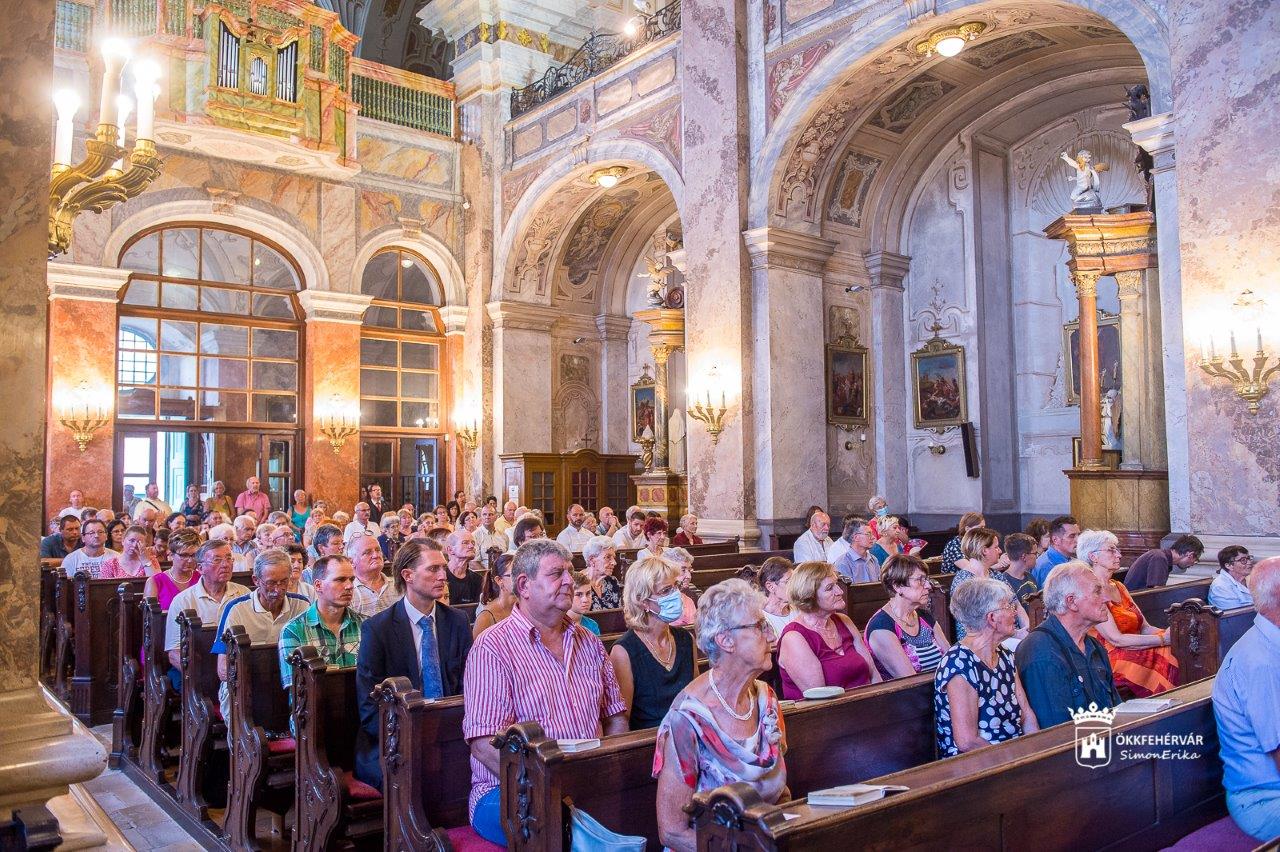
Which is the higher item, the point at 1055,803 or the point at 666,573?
the point at 666,573

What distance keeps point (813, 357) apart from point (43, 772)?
10130 mm

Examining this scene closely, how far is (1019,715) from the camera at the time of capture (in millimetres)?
3254

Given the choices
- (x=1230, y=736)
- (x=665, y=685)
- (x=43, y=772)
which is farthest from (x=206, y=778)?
(x=1230, y=736)

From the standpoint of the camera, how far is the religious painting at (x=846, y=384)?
12.1 m

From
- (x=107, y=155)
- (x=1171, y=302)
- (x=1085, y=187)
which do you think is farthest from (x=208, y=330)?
(x=1171, y=302)

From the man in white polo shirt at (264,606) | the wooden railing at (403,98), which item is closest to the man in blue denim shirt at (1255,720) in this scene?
the man in white polo shirt at (264,606)

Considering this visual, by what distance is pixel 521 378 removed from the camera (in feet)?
50.9

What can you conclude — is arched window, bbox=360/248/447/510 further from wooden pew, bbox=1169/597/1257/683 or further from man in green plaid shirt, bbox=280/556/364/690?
wooden pew, bbox=1169/597/1257/683

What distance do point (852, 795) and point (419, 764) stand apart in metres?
1.61

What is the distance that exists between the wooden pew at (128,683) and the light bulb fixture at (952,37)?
339 inches

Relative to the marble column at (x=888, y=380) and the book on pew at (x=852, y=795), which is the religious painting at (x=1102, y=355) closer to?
the marble column at (x=888, y=380)

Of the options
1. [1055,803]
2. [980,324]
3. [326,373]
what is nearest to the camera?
[1055,803]

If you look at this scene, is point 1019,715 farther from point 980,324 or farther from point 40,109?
point 980,324

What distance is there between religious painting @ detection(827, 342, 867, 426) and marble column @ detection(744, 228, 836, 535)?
524mm
